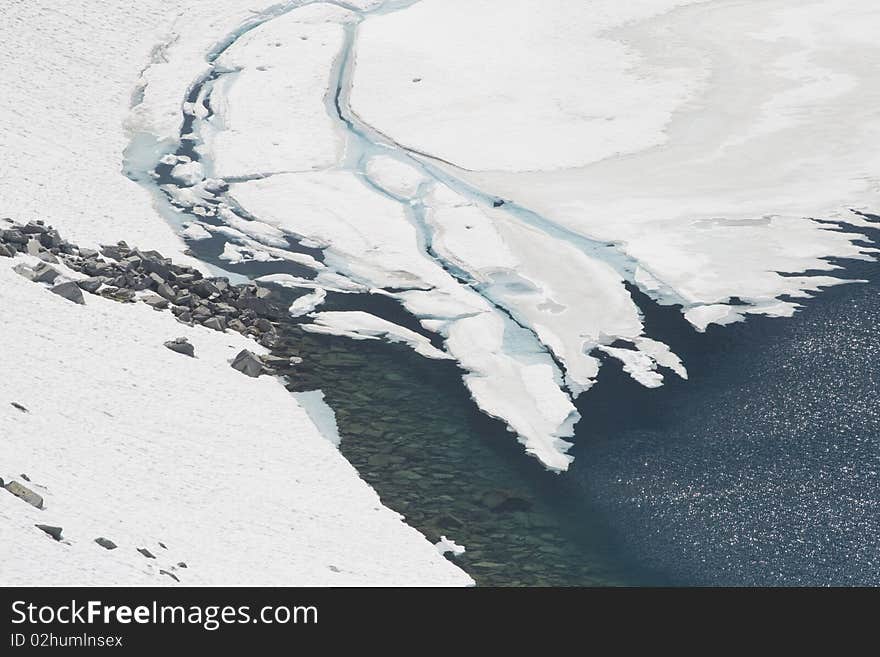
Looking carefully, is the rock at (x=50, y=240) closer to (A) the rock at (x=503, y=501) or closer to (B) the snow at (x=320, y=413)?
(B) the snow at (x=320, y=413)

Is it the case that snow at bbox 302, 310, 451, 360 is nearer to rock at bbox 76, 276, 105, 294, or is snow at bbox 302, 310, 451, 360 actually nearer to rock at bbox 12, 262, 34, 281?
rock at bbox 76, 276, 105, 294

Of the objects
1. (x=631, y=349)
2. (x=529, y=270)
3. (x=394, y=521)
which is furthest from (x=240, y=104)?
(x=394, y=521)

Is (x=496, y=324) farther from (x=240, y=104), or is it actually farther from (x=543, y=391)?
(x=240, y=104)

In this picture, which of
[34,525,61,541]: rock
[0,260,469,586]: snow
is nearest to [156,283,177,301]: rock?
[0,260,469,586]: snow

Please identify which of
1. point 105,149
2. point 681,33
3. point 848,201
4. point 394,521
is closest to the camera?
point 394,521

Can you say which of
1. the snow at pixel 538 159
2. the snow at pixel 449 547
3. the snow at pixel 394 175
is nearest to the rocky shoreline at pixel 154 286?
the snow at pixel 538 159

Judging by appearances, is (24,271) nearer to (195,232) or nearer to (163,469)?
(195,232)
